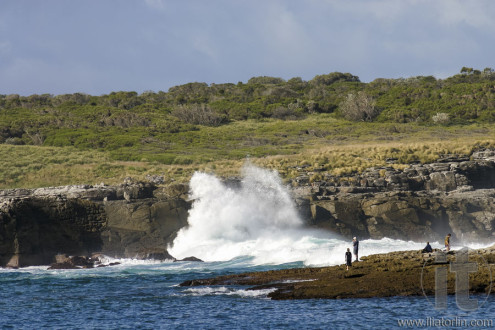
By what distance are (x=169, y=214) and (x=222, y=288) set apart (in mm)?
21552

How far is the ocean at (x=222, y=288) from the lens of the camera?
22.7m

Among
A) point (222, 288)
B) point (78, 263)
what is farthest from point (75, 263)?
point (222, 288)

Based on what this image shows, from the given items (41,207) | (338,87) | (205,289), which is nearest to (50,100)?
(338,87)

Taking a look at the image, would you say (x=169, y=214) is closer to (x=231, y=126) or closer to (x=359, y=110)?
(x=231, y=126)

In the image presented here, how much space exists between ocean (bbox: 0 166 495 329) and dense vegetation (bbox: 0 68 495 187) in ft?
38.6

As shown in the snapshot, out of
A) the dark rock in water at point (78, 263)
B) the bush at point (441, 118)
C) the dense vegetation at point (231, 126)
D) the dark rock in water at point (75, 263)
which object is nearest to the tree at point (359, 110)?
the dense vegetation at point (231, 126)

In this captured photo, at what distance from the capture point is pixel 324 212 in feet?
171

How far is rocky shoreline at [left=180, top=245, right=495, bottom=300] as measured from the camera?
26.0 meters

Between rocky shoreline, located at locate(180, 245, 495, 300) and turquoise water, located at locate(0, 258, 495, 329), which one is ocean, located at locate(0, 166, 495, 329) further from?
rocky shoreline, located at locate(180, 245, 495, 300)

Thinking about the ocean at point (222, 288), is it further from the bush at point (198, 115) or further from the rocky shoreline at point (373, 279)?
the bush at point (198, 115)

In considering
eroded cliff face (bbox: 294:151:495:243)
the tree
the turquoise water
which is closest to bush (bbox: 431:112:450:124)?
the tree

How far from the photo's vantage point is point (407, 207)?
51.5 m

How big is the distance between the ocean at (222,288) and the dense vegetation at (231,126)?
38.6 feet

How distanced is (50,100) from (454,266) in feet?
382
